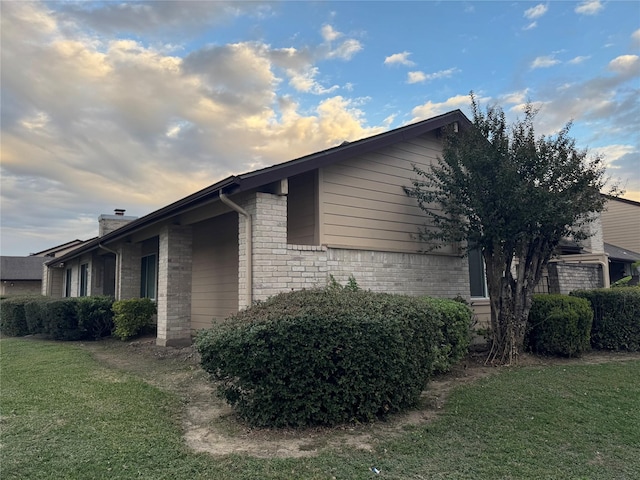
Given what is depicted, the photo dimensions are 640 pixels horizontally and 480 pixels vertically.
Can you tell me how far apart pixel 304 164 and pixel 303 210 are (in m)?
1.15

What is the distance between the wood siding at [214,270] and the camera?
10156mm

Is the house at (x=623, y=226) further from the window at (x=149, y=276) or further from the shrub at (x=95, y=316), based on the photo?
the shrub at (x=95, y=316)

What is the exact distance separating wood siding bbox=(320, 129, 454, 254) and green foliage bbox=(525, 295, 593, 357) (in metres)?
2.30

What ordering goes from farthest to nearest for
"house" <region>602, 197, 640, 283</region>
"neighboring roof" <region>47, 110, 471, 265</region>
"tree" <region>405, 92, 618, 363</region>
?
"house" <region>602, 197, 640, 283</region>
"tree" <region>405, 92, 618, 363</region>
"neighboring roof" <region>47, 110, 471, 265</region>

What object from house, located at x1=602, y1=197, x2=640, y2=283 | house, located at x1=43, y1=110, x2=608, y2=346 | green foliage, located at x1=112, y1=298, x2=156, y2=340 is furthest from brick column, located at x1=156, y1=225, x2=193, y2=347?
house, located at x1=602, y1=197, x2=640, y2=283

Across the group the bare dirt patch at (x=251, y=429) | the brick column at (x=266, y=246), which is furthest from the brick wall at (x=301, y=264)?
the bare dirt patch at (x=251, y=429)

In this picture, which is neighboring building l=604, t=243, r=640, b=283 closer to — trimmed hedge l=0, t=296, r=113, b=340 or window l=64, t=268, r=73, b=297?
trimmed hedge l=0, t=296, r=113, b=340

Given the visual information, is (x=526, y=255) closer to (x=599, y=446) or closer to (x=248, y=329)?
(x=599, y=446)

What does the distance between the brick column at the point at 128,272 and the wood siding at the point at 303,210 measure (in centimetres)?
802

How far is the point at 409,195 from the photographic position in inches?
355

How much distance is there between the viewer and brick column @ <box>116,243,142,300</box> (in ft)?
45.0

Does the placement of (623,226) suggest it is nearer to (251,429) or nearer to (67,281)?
(251,429)

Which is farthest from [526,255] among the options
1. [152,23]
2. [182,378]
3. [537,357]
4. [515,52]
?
[152,23]

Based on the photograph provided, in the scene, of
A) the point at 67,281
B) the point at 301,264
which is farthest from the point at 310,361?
the point at 67,281
